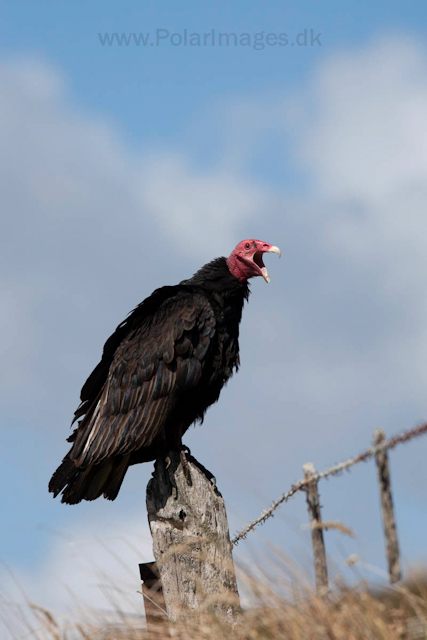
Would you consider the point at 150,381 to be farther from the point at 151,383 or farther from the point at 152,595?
the point at 152,595

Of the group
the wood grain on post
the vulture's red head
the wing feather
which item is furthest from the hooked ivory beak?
the wood grain on post

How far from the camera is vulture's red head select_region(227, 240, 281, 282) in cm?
540

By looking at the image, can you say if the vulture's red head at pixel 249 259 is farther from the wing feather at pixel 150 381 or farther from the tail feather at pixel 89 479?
the tail feather at pixel 89 479

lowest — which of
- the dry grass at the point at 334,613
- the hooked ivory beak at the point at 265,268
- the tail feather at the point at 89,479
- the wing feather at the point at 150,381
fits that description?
the dry grass at the point at 334,613

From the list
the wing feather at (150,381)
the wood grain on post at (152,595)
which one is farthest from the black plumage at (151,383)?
the wood grain on post at (152,595)

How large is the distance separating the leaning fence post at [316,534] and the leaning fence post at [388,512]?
0.86ft

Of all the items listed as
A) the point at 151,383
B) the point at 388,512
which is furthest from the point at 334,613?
the point at 151,383

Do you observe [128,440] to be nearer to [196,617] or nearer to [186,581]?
[186,581]

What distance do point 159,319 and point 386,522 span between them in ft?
7.79

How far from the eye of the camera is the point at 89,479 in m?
4.94

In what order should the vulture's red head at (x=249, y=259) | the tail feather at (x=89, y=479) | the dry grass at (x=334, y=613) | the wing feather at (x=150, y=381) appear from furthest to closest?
the vulture's red head at (x=249, y=259) → the tail feather at (x=89, y=479) → the wing feather at (x=150, y=381) → the dry grass at (x=334, y=613)

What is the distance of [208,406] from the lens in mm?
5164

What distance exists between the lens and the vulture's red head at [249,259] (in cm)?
540

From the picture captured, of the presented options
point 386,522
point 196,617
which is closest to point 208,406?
point 196,617
